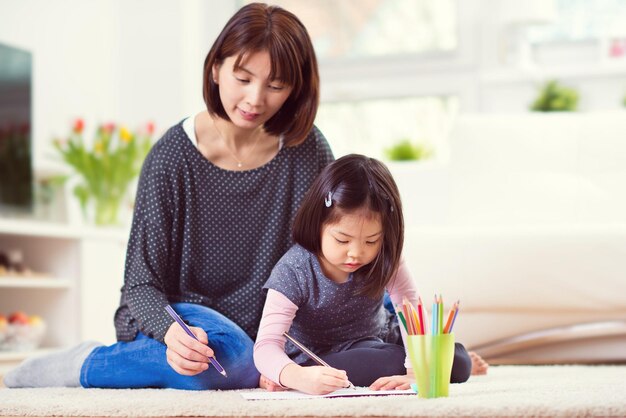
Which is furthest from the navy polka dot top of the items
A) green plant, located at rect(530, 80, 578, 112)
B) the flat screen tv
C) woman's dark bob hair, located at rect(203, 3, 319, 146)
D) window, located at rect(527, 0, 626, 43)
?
window, located at rect(527, 0, 626, 43)

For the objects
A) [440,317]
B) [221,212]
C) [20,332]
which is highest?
[221,212]

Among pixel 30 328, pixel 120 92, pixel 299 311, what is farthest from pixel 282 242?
pixel 120 92

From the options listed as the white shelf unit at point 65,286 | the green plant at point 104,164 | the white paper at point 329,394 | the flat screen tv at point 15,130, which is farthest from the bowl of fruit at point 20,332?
the white paper at point 329,394

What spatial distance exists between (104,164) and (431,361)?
3.03 metres

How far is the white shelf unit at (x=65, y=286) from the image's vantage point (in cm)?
387

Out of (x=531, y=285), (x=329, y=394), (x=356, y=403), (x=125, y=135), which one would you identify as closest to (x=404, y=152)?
→ (x=125, y=135)

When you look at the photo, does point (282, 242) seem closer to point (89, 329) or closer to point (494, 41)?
point (89, 329)

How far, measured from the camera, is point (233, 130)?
188 centimetres

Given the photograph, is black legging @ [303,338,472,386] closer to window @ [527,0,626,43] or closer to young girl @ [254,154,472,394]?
young girl @ [254,154,472,394]

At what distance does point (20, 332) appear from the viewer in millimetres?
3574

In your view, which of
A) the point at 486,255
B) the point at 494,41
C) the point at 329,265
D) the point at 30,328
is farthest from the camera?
the point at 494,41

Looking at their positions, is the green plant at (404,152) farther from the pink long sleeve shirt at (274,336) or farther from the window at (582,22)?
the pink long sleeve shirt at (274,336)

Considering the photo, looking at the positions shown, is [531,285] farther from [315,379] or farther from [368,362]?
[315,379]

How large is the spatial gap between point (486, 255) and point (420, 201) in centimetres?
149
